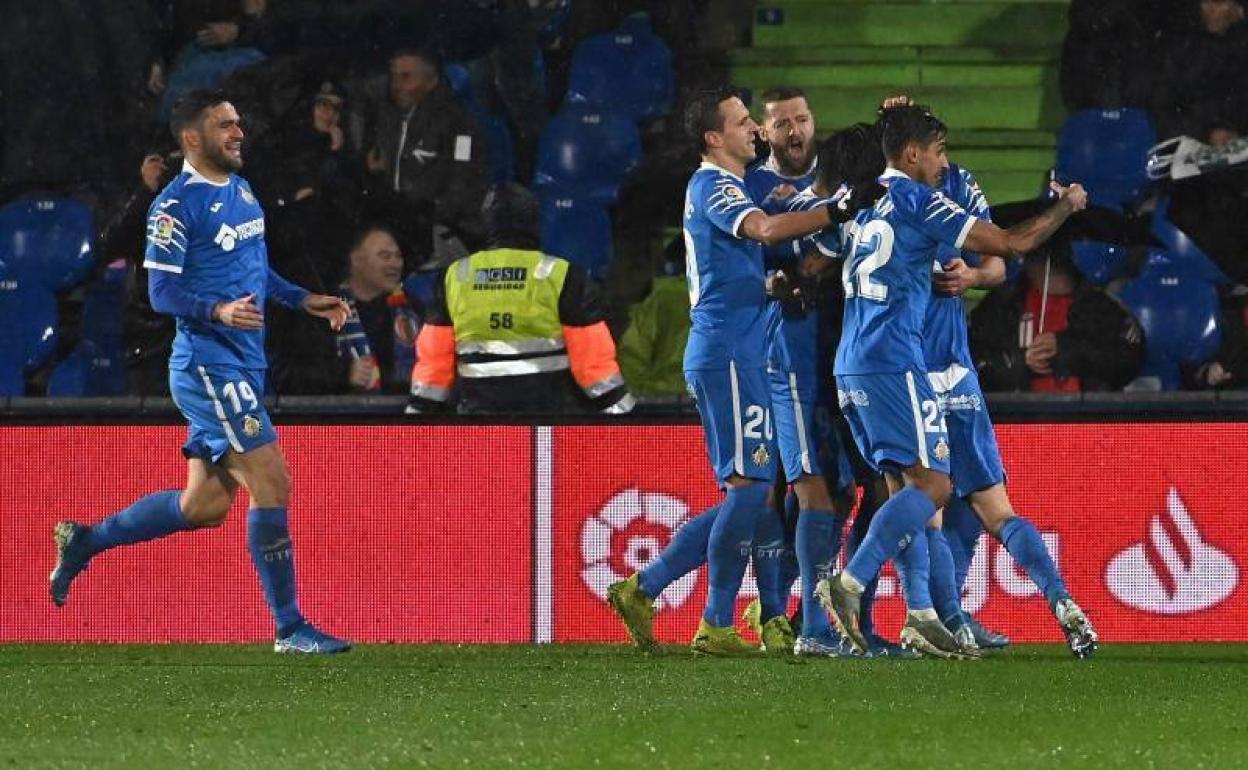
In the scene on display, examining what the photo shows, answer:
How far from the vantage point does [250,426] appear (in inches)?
313

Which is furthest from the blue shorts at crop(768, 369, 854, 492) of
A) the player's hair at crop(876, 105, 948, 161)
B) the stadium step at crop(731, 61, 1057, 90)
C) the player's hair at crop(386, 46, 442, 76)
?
the stadium step at crop(731, 61, 1057, 90)

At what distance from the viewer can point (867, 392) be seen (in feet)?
24.5

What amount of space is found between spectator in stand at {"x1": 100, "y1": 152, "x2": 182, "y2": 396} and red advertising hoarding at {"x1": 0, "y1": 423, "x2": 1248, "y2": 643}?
1.81 meters

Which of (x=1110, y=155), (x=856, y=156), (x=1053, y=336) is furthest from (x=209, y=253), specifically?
(x=1110, y=155)

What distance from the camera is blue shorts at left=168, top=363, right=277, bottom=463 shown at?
26.0 feet

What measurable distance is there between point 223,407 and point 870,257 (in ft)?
7.07

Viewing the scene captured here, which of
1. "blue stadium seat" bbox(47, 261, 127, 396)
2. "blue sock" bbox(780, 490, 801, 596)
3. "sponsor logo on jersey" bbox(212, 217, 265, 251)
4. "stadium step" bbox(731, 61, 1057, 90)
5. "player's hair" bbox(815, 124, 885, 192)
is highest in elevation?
"stadium step" bbox(731, 61, 1057, 90)

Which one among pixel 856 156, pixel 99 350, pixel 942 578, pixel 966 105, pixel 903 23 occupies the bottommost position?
pixel 942 578

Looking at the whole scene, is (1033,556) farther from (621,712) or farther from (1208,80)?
(1208,80)

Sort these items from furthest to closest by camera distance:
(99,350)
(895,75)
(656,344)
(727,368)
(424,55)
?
(895,75), (424,55), (99,350), (656,344), (727,368)

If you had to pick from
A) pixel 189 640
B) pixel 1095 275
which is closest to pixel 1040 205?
pixel 1095 275

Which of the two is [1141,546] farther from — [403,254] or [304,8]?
[304,8]

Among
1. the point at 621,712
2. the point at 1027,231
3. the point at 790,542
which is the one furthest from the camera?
the point at 790,542

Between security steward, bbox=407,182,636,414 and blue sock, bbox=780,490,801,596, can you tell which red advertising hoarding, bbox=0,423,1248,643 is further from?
blue sock, bbox=780,490,801,596
